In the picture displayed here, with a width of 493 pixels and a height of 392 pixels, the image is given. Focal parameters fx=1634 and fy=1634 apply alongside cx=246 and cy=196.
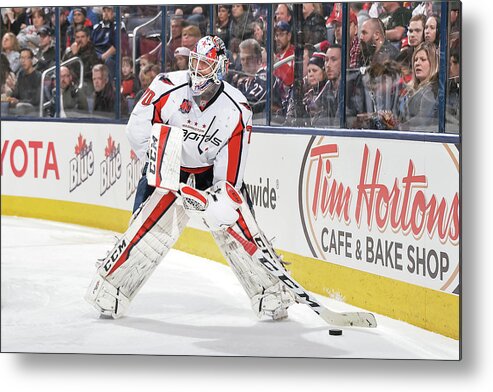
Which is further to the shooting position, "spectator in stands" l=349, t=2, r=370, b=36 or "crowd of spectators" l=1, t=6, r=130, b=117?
"crowd of spectators" l=1, t=6, r=130, b=117

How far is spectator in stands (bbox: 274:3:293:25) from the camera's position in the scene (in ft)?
21.9

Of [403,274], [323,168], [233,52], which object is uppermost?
[233,52]

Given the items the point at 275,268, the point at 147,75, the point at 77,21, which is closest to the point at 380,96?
the point at 275,268

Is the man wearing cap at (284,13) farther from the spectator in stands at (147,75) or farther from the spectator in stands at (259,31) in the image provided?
the spectator in stands at (147,75)

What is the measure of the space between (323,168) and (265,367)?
2.87ft

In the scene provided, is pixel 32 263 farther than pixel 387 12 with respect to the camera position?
Yes

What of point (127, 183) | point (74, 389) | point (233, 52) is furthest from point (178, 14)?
point (74, 389)

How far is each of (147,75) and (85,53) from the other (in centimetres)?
28

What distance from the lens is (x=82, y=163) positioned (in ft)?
22.9

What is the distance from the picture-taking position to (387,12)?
6.57 m

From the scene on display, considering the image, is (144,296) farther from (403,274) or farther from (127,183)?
(403,274)

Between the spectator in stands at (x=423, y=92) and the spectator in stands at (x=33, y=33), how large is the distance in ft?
5.10

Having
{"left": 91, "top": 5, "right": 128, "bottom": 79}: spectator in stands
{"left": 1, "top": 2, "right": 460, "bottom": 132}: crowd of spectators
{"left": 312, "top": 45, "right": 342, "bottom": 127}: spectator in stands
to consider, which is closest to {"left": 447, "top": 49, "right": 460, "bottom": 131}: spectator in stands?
{"left": 1, "top": 2, "right": 460, "bottom": 132}: crowd of spectators

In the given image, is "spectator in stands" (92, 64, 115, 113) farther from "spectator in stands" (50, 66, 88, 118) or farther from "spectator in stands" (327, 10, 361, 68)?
"spectator in stands" (327, 10, 361, 68)
